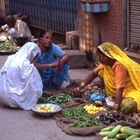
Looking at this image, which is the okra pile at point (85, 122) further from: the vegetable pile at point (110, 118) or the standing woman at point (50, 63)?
the standing woman at point (50, 63)

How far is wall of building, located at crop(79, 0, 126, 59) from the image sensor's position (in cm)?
930

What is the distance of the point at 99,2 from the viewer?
955 centimetres

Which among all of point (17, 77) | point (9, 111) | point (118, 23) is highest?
point (118, 23)

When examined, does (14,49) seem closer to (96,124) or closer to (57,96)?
(57,96)

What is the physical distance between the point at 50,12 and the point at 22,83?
21.3 ft

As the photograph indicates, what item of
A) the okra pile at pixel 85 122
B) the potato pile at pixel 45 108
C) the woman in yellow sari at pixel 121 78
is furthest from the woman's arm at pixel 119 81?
the potato pile at pixel 45 108

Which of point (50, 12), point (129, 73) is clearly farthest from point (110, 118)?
point (50, 12)

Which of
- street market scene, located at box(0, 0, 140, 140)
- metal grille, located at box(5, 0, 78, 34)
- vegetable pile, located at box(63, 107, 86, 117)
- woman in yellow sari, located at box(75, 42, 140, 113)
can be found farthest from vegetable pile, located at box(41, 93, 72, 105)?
metal grille, located at box(5, 0, 78, 34)

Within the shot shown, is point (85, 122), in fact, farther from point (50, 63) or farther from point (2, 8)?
point (2, 8)

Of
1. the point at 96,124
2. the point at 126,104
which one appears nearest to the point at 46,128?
the point at 96,124

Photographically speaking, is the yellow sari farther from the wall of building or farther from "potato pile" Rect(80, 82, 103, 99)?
the wall of building

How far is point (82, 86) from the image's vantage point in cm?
764

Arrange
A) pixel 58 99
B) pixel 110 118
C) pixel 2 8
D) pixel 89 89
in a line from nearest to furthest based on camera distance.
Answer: pixel 110 118, pixel 58 99, pixel 89 89, pixel 2 8

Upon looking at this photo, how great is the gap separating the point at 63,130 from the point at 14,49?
260 inches
